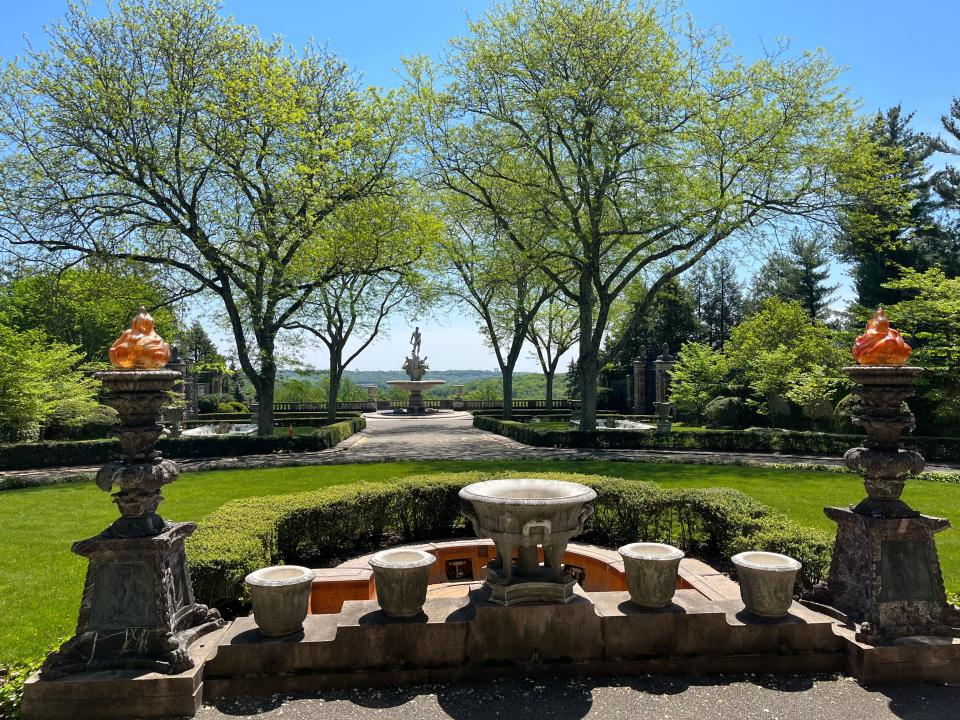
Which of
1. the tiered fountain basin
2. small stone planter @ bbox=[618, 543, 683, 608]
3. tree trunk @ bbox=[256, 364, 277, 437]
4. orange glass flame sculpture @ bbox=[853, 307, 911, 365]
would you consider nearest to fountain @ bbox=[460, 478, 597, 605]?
small stone planter @ bbox=[618, 543, 683, 608]

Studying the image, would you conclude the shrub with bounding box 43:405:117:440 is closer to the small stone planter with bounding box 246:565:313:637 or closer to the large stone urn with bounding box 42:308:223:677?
the large stone urn with bounding box 42:308:223:677

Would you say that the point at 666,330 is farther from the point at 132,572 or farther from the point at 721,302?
the point at 132,572

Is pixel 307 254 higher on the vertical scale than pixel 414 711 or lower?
higher

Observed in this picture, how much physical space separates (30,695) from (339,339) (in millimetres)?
25789

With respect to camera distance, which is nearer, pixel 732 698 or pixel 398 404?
pixel 732 698

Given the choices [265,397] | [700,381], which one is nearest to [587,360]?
[700,381]

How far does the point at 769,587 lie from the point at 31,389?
1988cm

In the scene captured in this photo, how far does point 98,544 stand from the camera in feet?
14.2

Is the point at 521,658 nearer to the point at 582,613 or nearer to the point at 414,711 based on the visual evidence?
the point at 582,613

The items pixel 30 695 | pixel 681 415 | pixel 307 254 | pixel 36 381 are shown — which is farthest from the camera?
pixel 681 415

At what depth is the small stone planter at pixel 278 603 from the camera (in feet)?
14.8

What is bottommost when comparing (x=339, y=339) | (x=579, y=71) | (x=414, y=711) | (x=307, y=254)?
(x=414, y=711)

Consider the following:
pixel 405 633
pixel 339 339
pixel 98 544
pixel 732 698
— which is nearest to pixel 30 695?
pixel 98 544

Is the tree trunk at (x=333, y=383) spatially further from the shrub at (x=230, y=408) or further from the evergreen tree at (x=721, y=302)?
the evergreen tree at (x=721, y=302)
